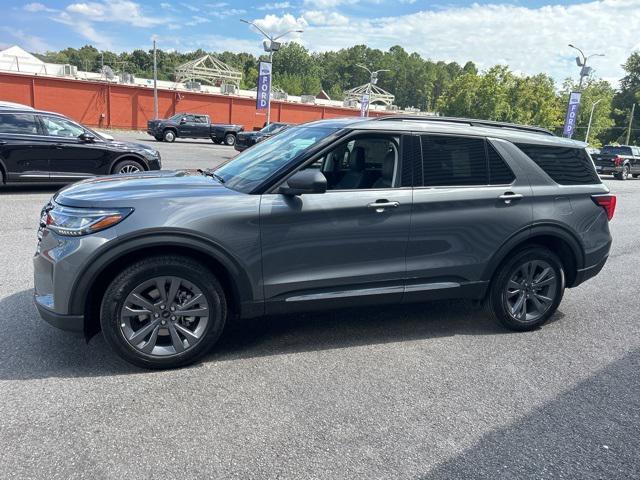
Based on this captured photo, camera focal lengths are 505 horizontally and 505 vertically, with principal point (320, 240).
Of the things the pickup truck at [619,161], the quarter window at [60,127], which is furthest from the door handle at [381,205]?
the pickup truck at [619,161]

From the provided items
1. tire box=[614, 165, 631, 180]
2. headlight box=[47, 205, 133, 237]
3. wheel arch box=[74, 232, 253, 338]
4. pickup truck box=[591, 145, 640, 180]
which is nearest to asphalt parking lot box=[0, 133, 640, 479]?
wheel arch box=[74, 232, 253, 338]

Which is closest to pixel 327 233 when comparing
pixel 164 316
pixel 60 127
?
pixel 164 316

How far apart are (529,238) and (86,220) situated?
3615mm

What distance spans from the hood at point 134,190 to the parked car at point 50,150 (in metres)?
6.60

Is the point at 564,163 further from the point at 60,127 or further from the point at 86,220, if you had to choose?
the point at 60,127

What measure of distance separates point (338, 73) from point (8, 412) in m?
149

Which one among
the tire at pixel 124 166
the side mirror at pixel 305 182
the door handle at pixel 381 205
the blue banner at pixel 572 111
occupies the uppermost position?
the blue banner at pixel 572 111

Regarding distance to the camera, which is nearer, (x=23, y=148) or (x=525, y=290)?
(x=525, y=290)

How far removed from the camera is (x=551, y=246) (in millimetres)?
4762

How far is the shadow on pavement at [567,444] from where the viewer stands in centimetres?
272

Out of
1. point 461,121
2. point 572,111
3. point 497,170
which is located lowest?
point 497,170

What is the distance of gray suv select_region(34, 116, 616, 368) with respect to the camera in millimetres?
3396

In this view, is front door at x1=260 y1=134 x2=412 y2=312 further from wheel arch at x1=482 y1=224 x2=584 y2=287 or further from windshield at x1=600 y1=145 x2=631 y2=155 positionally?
windshield at x1=600 y1=145 x2=631 y2=155

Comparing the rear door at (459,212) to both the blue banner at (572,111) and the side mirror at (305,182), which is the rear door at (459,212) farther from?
the blue banner at (572,111)
